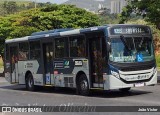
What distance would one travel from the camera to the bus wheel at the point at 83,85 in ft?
64.5

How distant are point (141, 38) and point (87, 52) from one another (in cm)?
235

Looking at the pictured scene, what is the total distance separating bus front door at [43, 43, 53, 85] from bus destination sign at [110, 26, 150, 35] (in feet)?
16.8

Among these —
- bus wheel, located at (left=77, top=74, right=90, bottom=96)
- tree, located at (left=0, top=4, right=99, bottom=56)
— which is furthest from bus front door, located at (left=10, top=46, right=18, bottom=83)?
tree, located at (left=0, top=4, right=99, bottom=56)

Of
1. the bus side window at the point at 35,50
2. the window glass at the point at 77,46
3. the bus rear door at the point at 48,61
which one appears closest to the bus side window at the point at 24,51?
the bus side window at the point at 35,50

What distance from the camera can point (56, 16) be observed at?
5512 cm

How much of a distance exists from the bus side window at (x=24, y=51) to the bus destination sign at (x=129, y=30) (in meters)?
8.08

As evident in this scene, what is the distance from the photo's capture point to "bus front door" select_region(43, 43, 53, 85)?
22.8 metres

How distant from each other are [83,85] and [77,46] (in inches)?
69.3

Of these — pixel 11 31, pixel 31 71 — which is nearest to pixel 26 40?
pixel 31 71

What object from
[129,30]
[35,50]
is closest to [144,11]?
[35,50]

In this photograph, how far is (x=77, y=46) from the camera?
2025 cm

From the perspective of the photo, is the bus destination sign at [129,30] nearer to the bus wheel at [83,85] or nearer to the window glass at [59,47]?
the bus wheel at [83,85]

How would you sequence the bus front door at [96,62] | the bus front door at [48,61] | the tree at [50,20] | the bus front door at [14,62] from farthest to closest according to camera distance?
the tree at [50,20], the bus front door at [14,62], the bus front door at [48,61], the bus front door at [96,62]

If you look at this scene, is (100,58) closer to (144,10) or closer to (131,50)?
(131,50)
